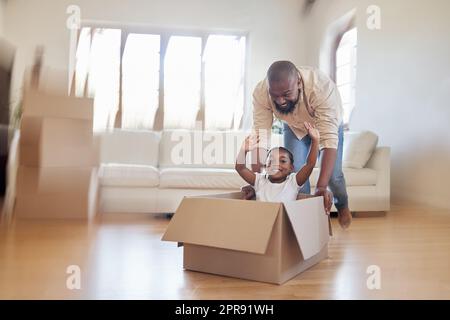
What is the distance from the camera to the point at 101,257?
4.22 feet

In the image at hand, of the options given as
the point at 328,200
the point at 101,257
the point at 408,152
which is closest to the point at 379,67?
the point at 408,152

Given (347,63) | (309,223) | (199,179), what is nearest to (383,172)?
(347,63)

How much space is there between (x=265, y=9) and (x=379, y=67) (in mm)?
872

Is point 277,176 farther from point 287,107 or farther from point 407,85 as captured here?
point 407,85

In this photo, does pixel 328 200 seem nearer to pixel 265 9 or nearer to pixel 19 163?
pixel 19 163

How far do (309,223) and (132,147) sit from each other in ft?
5.09

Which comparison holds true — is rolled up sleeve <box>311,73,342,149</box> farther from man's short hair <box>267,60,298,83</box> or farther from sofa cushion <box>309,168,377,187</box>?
sofa cushion <box>309,168,377,187</box>

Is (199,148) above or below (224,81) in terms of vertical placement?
below

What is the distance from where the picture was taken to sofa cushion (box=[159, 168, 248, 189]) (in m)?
2.19

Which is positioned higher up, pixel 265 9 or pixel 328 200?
pixel 265 9

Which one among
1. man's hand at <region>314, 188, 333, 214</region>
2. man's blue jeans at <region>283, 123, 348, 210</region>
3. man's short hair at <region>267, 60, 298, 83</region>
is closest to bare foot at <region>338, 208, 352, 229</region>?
man's blue jeans at <region>283, 123, 348, 210</region>

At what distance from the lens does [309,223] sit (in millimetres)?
1132

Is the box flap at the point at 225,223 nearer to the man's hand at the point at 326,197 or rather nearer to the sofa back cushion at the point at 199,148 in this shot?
the man's hand at the point at 326,197

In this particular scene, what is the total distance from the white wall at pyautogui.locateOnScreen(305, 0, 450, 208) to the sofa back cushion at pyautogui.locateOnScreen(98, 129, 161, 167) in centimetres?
104
